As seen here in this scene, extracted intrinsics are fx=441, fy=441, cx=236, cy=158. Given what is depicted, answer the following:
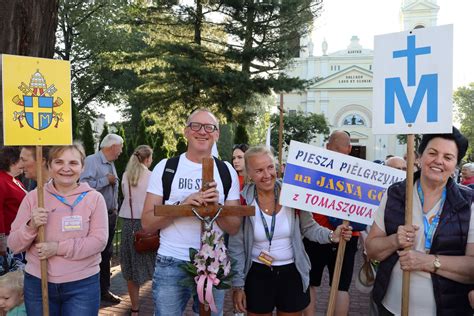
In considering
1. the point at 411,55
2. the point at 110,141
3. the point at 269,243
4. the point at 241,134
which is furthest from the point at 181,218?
the point at 241,134

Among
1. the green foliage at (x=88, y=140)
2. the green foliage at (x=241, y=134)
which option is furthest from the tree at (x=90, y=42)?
the green foliage at (x=241, y=134)

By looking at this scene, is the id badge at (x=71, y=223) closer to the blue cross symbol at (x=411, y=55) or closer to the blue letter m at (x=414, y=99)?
the blue letter m at (x=414, y=99)

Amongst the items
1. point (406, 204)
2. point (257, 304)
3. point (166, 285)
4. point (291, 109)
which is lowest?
point (257, 304)

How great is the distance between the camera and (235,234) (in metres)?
3.14

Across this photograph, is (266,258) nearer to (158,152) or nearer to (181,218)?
(181,218)

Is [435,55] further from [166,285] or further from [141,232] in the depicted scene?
[141,232]

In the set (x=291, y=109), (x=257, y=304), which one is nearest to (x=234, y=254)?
(x=257, y=304)

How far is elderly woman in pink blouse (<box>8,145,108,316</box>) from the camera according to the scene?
283 centimetres

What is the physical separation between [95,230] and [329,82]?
59.8 metres

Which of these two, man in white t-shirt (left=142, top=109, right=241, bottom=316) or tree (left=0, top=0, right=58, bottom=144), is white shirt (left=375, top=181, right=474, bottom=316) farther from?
tree (left=0, top=0, right=58, bottom=144)

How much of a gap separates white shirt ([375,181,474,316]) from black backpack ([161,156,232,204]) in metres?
1.04

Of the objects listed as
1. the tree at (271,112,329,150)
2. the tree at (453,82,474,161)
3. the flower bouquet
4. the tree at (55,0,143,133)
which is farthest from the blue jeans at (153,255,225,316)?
the tree at (453,82,474,161)

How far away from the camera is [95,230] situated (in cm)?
295

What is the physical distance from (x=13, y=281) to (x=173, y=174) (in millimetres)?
1380
